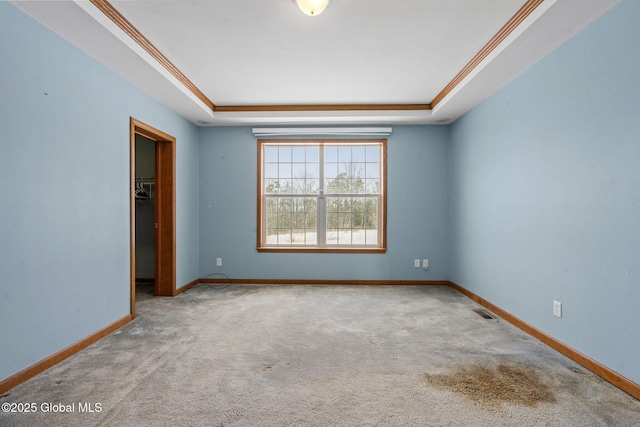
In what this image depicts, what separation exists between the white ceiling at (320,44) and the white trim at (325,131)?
643 millimetres

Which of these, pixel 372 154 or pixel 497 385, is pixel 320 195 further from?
pixel 497 385

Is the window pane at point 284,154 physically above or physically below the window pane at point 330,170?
above

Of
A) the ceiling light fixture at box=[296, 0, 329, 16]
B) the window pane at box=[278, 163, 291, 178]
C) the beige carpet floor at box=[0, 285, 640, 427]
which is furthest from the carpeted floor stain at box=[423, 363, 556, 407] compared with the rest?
the window pane at box=[278, 163, 291, 178]

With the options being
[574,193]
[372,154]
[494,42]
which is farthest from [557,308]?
[372,154]

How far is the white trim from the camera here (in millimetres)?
4746

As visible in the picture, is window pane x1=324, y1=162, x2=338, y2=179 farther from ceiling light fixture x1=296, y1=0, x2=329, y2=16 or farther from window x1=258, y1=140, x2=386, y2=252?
ceiling light fixture x1=296, y1=0, x2=329, y2=16

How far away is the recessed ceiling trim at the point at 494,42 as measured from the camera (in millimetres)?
2180

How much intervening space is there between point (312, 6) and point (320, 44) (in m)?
0.65

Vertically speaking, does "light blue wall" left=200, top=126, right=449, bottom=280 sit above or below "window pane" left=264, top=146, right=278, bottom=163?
below

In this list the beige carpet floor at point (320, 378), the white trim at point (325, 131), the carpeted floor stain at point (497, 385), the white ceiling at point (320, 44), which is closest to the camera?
the beige carpet floor at point (320, 378)

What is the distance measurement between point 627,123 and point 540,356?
175 centimetres

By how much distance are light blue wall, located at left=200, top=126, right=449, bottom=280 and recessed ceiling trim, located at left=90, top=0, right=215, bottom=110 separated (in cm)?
132

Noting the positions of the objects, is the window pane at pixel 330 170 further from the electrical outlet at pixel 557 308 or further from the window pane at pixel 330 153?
the electrical outlet at pixel 557 308

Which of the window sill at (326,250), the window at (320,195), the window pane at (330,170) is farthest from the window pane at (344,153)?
the window sill at (326,250)
